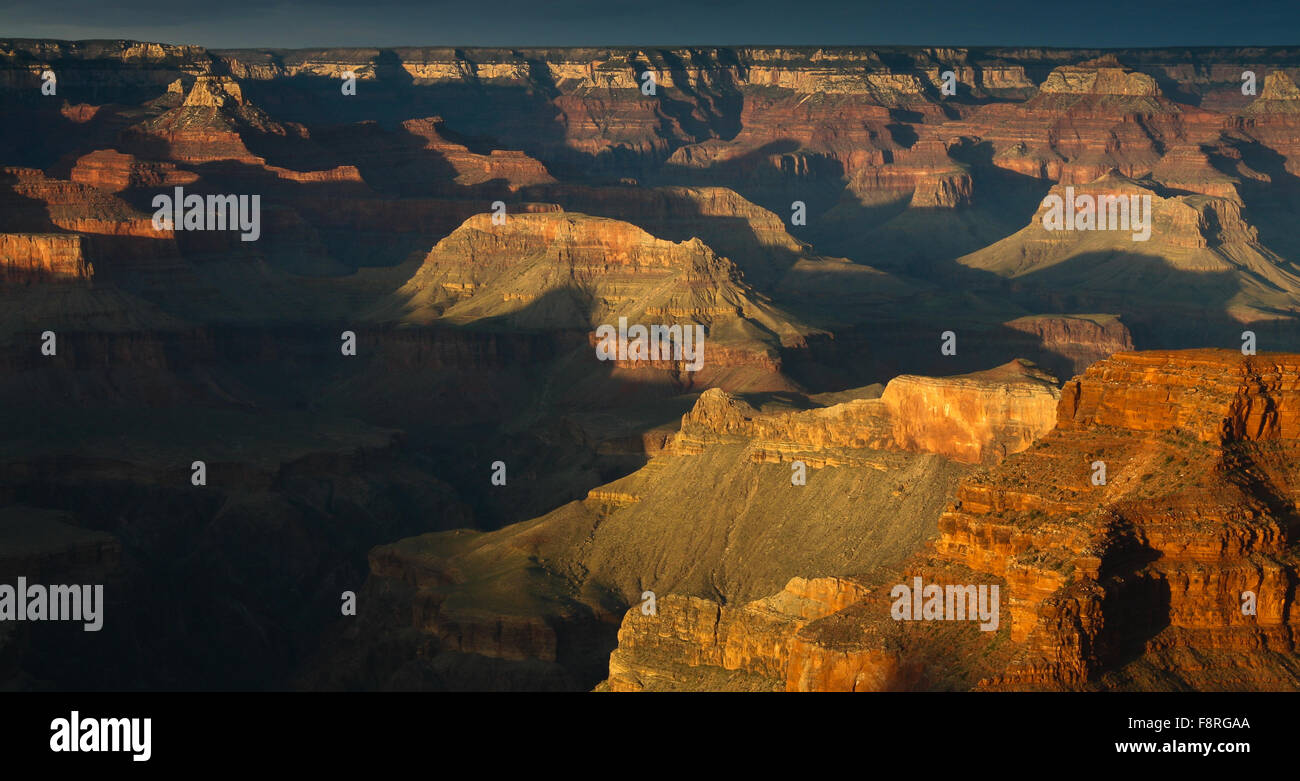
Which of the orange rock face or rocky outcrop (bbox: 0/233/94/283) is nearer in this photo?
the orange rock face

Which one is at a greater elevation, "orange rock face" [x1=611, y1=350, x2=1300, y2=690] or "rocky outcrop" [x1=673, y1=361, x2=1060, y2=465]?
"rocky outcrop" [x1=673, y1=361, x2=1060, y2=465]

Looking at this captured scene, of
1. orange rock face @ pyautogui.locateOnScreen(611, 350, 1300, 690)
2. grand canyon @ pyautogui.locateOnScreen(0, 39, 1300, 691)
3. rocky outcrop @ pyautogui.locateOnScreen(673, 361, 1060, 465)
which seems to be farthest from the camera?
rocky outcrop @ pyautogui.locateOnScreen(673, 361, 1060, 465)

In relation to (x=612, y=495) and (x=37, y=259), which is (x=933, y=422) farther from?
(x=37, y=259)

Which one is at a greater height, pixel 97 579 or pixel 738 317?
pixel 738 317

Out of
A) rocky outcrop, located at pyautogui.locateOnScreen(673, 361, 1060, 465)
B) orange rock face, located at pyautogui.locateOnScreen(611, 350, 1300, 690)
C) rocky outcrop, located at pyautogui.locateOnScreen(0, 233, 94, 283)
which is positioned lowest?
orange rock face, located at pyautogui.locateOnScreen(611, 350, 1300, 690)

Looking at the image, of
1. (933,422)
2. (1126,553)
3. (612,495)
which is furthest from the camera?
(612,495)

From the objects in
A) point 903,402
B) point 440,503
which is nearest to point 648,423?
point 440,503

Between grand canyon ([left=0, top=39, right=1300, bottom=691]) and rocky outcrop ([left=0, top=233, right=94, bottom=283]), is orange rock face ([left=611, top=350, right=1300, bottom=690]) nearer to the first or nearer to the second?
grand canyon ([left=0, top=39, right=1300, bottom=691])

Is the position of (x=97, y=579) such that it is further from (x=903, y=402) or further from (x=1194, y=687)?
(x=1194, y=687)

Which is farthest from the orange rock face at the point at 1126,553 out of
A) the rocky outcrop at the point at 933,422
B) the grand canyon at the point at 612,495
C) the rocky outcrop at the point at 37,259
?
the rocky outcrop at the point at 37,259

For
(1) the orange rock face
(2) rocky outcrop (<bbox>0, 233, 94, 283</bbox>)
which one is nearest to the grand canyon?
(1) the orange rock face

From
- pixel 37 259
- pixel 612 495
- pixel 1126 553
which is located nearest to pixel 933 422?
pixel 612 495
